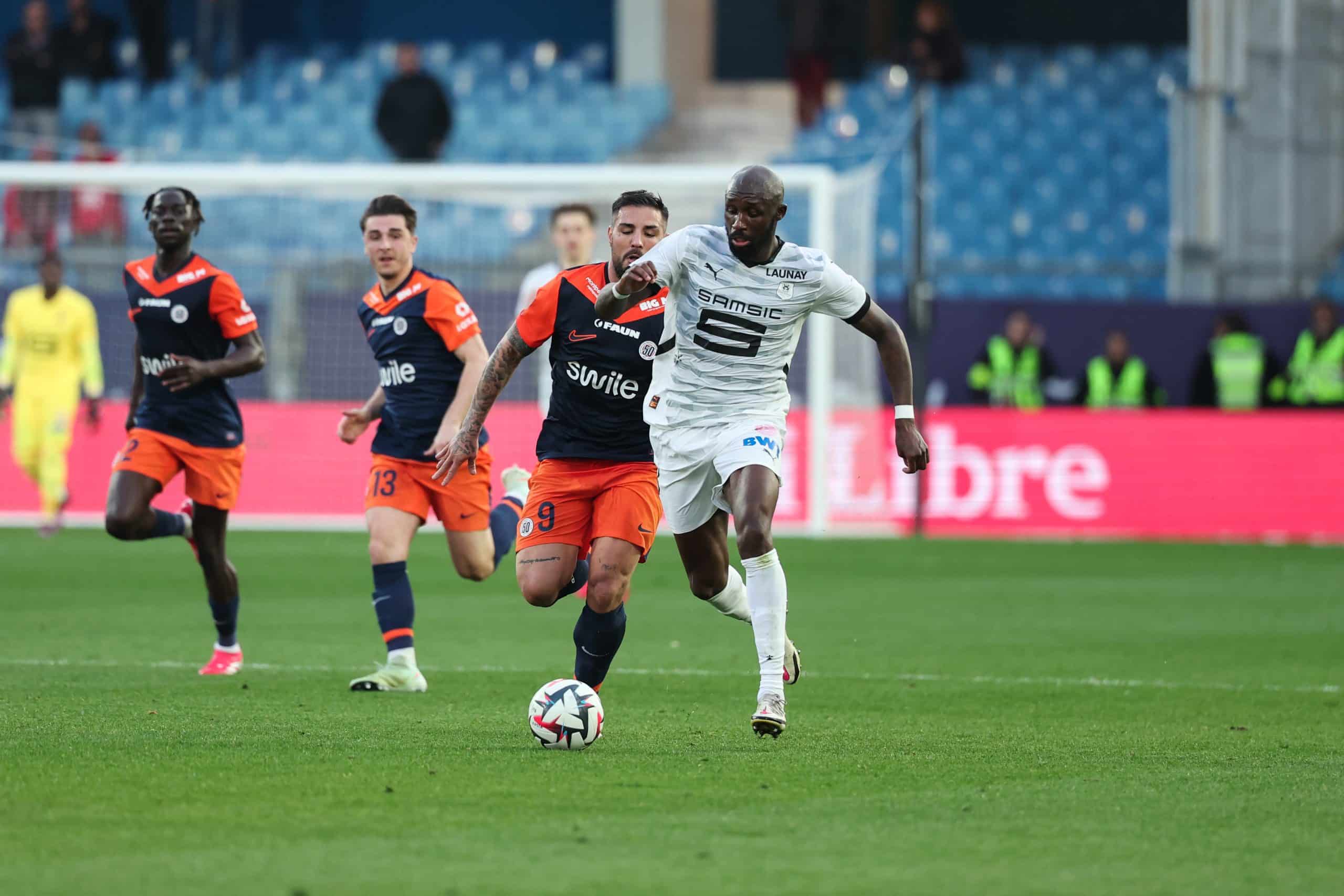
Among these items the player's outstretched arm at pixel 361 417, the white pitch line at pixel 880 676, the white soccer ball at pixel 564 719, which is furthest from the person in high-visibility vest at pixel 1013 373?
the white soccer ball at pixel 564 719

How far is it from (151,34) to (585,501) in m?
20.1

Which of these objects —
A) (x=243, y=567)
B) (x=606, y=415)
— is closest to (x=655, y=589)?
(x=243, y=567)

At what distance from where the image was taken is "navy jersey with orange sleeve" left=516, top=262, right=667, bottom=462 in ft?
23.6

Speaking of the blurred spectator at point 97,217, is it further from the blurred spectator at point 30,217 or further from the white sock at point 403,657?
the white sock at point 403,657

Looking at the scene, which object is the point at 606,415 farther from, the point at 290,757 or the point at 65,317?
the point at 65,317

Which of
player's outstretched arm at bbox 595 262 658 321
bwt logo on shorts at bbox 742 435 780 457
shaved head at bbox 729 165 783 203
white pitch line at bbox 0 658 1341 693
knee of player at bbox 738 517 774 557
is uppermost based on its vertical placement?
shaved head at bbox 729 165 783 203

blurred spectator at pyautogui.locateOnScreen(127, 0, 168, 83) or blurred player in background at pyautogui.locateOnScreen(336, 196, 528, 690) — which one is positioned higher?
blurred spectator at pyautogui.locateOnScreen(127, 0, 168, 83)

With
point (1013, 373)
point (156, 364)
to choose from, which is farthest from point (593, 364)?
point (1013, 373)

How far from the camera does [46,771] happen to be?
227 inches

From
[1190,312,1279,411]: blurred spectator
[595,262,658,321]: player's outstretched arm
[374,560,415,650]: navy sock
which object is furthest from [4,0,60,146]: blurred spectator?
[595,262,658,321]: player's outstretched arm

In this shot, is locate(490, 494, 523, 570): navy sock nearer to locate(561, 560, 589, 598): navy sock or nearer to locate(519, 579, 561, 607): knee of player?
locate(561, 560, 589, 598): navy sock

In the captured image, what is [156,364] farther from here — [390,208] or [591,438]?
[591,438]

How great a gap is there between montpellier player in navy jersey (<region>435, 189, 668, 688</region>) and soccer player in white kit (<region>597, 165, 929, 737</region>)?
122 millimetres

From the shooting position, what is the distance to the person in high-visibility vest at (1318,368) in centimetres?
1922
